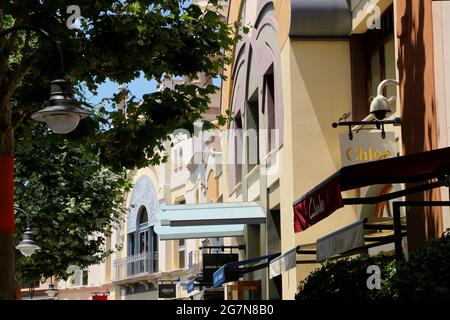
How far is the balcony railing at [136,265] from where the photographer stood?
49.1m

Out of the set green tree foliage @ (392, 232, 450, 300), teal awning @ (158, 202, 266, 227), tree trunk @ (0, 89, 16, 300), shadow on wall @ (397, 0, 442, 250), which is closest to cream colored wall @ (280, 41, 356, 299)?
teal awning @ (158, 202, 266, 227)

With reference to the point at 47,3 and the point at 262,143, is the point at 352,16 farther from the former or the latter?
the point at 47,3

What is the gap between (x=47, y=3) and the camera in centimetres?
1277

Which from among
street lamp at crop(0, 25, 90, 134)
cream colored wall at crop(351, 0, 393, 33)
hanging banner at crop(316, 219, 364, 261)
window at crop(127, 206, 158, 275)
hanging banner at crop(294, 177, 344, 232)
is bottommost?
hanging banner at crop(316, 219, 364, 261)

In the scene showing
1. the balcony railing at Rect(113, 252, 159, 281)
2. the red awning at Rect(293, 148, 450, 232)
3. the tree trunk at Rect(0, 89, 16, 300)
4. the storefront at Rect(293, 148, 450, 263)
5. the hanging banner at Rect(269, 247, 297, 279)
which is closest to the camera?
the red awning at Rect(293, 148, 450, 232)

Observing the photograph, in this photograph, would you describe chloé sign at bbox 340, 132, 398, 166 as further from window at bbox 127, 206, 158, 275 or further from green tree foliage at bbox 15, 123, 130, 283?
window at bbox 127, 206, 158, 275

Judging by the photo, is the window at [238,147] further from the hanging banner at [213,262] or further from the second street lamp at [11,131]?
the second street lamp at [11,131]

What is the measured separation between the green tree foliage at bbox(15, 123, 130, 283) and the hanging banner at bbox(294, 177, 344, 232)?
38.7ft

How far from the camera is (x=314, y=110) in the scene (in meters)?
19.1

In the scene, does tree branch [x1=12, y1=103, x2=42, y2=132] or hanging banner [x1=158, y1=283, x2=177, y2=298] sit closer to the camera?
tree branch [x1=12, y1=103, x2=42, y2=132]

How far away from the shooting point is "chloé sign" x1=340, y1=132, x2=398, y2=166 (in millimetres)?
15055

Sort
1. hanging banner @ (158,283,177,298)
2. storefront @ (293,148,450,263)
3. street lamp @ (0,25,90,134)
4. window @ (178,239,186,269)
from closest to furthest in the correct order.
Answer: street lamp @ (0,25,90,134), storefront @ (293,148,450,263), hanging banner @ (158,283,177,298), window @ (178,239,186,269)

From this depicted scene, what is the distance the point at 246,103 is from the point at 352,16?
8584 mm
